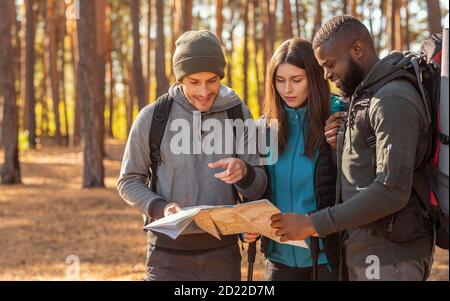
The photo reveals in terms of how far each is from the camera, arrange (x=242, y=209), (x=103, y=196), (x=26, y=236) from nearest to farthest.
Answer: (x=242, y=209) → (x=26, y=236) → (x=103, y=196)

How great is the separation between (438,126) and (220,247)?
124 centimetres

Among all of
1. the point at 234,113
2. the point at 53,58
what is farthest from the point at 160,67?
the point at 53,58

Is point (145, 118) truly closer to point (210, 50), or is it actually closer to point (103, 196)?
point (210, 50)

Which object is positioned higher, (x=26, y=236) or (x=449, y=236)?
(x=449, y=236)

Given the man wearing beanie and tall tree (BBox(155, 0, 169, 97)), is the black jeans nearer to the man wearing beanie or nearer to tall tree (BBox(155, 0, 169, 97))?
the man wearing beanie

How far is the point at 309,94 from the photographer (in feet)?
11.3

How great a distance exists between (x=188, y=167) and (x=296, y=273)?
696 millimetres

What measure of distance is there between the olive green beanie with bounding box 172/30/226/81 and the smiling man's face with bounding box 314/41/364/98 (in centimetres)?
59

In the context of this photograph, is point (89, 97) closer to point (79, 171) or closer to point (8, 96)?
point (8, 96)

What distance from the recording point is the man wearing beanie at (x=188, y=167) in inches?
135

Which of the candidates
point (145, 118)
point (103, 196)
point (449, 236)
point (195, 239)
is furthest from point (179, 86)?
point (103, 196)

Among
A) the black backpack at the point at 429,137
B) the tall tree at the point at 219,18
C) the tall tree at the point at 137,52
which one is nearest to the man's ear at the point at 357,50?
the black backpack at the point at 429,137

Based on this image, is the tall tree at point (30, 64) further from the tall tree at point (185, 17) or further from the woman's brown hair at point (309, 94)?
the woman's brown hair at point (309, 94)
